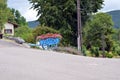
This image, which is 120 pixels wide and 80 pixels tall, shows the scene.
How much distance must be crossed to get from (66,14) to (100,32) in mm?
36246

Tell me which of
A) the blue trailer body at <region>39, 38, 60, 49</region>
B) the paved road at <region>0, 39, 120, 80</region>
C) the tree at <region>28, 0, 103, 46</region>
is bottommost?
the paved road at <region>0, 39, 120, 80</region>

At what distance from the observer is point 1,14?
2285 inches

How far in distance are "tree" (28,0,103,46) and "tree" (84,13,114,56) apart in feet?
77.5

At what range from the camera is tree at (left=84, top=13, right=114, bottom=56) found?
7934 cm

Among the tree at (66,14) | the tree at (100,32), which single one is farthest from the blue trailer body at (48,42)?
the tree at (100,32)

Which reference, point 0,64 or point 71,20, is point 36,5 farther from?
point 0,64

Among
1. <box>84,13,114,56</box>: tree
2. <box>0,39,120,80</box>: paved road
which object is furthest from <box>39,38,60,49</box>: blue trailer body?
<box>84,13,114,56</box>: tree

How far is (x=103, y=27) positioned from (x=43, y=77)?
78.2 metres

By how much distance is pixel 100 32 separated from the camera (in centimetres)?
8681

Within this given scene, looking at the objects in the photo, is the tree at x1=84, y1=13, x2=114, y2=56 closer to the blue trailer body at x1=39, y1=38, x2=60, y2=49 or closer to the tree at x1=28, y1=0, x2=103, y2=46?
the tree at x1=28, y1=0, x2=103, y2=46

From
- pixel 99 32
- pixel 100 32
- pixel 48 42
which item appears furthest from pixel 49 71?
pixel 99 32

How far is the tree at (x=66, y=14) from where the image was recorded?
50.8m

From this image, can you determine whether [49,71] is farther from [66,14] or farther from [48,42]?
[66,14]

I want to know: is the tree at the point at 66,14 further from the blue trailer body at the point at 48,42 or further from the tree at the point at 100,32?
the tree at the point at 100,32
